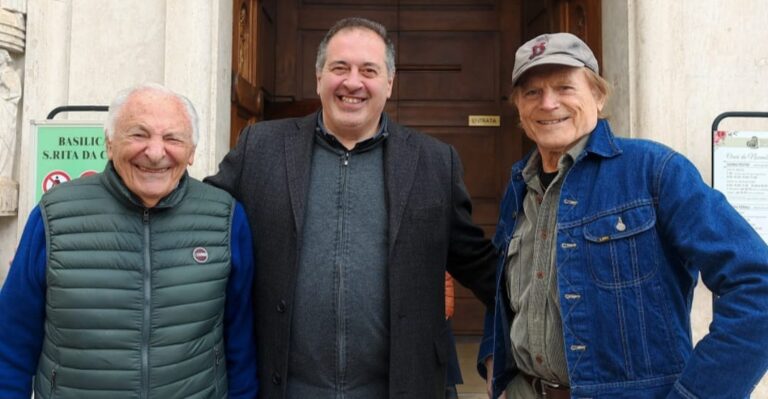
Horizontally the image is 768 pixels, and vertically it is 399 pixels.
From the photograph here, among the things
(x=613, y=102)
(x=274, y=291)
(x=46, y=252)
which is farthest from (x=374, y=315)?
(x=613, y=102)

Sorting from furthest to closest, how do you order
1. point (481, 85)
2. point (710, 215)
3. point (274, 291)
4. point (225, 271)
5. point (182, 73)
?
1. point (481, 85)
2. point (182, 73)
3. point (274, 291)
4. point (225, 271)
5. point (710, 215)

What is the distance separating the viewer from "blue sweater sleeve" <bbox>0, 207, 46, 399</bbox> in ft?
5.21

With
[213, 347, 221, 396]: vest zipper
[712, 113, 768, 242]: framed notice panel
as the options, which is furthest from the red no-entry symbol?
[712, 113, 768, 242]: framed notice panel

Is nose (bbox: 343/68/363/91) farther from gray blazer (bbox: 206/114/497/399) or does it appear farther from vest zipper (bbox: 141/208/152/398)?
vest zipper (bbox: 141/208/152/398)

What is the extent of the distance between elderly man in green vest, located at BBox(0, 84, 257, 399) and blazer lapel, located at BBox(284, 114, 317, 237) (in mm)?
246

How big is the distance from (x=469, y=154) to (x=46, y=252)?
3588 mm

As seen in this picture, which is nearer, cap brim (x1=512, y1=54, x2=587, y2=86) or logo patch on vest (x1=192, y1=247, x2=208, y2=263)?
cap brim (x1=512, y1=54, x2=587, y2=86)

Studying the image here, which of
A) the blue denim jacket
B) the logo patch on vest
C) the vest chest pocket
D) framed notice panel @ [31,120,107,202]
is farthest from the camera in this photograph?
framed notice panel @ [31,120,107,202]

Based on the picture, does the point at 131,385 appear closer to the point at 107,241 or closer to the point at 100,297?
the point at 100,297

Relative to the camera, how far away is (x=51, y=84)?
10.00 feet

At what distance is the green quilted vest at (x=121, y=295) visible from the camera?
1551 mm

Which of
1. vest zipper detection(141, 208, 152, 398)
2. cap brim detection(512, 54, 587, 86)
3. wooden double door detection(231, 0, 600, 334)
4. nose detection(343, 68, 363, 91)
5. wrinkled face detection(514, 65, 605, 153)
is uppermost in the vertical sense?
wooden double door detection(231, 0, 600, 334)

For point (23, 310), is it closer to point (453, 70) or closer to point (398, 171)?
point (398, 171)

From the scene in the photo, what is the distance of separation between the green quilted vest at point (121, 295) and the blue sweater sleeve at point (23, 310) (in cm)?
4
